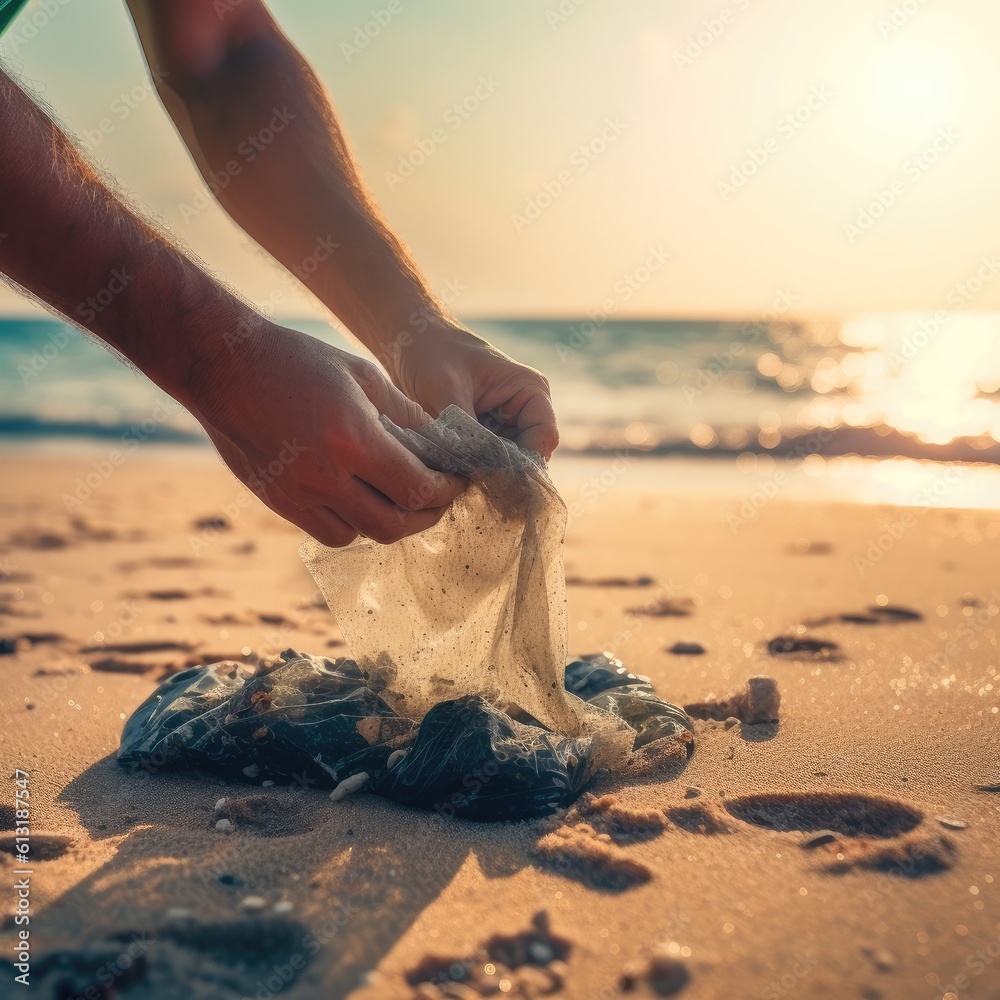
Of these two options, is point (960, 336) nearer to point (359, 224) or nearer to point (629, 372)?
point (629, 372)

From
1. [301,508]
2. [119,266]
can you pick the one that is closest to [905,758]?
[301,508]

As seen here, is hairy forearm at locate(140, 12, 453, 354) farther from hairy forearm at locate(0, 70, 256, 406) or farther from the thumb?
hairy forearm at locate(0, 70, 256, 406)

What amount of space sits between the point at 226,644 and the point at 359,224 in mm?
1662

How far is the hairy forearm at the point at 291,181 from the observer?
101 inches

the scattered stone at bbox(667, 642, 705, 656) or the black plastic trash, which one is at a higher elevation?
the scattered stone at bbox(667, 642, 705, 656)

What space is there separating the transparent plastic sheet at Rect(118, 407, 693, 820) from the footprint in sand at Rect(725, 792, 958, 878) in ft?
1.04

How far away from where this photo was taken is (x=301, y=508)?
1906 millimetres

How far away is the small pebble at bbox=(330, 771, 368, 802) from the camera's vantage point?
212 centimetres

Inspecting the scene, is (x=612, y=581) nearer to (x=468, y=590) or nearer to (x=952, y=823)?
(x=468, y=590)

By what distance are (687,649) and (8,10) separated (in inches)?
108

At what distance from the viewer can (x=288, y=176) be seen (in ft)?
8.38

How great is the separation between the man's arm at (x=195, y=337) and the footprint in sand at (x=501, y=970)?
84 centimetres

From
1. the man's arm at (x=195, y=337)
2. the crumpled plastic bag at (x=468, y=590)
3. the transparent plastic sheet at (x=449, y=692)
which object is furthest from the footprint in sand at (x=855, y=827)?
the man's arm at (x=195, y=337)

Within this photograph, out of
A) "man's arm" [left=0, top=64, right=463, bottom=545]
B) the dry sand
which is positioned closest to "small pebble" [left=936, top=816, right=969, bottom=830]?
the dry sand
